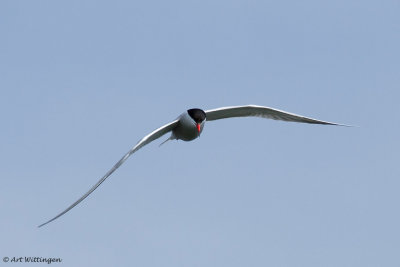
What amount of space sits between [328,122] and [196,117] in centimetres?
469

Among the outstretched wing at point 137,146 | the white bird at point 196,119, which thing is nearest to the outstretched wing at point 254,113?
the white bird at point 196,119

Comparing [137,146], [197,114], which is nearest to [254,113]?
[197,114]

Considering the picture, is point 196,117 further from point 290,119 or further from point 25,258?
point 25,258

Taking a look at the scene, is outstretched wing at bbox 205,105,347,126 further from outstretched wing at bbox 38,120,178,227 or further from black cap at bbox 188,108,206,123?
outstretched wing at bbox 38,120,178,227

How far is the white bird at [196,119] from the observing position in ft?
59.3

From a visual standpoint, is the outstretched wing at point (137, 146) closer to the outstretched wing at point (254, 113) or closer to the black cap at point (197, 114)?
the black cap at point (197, 114)

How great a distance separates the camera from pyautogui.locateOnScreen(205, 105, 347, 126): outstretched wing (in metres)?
20.9

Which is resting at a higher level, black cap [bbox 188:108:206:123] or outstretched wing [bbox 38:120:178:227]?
black cap [bbox 188:108:206:123]

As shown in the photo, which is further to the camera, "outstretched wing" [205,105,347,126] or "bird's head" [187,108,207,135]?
"outstretched wing" [205,105,347,126]

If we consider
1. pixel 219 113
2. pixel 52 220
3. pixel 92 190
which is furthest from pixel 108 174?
pixel 219 113

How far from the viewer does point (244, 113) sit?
21.7 metres

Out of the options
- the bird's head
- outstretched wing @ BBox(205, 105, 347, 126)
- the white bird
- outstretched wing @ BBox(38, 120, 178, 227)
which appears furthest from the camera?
outstretched wing @ BBox(205, 105, 347, 126)

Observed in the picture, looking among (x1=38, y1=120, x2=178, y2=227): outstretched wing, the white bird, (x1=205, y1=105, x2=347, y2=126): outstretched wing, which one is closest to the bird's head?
the white bird

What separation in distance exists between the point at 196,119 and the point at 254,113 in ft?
9.54
